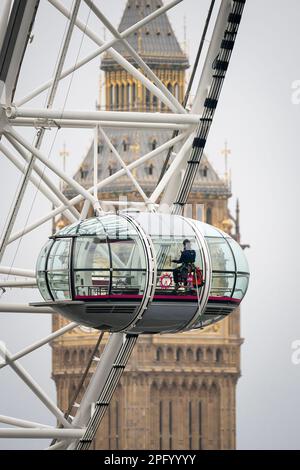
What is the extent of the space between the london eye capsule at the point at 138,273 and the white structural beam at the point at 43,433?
419 inches

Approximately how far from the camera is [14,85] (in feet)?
192

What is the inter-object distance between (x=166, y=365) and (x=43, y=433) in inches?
4347

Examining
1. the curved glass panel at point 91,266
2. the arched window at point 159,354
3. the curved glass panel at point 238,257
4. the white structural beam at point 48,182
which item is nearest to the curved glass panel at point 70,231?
the curved glass panel at point 91,266

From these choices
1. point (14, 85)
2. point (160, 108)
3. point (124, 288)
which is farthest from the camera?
point (160, 108)

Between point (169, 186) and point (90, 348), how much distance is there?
11306 cm

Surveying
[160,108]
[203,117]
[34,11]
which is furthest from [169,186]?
[160,108]

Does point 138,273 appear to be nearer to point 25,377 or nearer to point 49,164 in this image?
point 49,164

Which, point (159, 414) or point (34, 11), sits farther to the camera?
point (159, 414)

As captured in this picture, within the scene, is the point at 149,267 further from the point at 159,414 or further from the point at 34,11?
the point at 159,414

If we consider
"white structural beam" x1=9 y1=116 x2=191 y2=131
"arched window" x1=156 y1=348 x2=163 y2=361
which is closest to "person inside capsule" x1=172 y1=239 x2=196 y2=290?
"white structural beam" x1=9 y1=116 x2=191 y2=131

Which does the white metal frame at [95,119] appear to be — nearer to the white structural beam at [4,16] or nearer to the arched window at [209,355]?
the white structural beam at [4,16]

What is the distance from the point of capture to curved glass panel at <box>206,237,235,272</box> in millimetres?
55469

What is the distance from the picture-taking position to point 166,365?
176250mm

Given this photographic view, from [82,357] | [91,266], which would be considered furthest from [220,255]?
[82,357]
